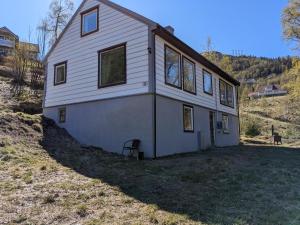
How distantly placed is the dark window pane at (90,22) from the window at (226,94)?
31.2ft

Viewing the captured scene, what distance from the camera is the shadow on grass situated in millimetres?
6125

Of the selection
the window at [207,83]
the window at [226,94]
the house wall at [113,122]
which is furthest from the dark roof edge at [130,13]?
the window at [226,94]

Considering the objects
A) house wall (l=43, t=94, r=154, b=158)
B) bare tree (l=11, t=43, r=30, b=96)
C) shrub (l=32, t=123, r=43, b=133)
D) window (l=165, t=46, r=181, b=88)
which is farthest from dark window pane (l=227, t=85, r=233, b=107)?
bare tree (l=11, t=43, r=30, b=96)

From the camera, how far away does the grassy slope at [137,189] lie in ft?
19.3

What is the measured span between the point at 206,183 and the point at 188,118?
7226 millimetres

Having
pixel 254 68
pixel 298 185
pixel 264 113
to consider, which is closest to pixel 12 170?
pixel 298 185

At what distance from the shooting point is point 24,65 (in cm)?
2906

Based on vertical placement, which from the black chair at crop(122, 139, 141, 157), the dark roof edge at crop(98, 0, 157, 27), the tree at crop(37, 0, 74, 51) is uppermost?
the tree at crop(37, 0, 74, 51)

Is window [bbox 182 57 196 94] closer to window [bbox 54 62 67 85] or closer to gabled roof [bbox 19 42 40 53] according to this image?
window [bbox 54 62 67 85]

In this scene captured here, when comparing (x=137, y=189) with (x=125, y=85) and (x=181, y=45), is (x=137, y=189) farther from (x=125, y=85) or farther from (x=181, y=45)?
(x=181, y=45)

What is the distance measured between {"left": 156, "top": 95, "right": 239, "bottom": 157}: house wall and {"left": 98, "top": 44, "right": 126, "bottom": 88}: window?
203cm

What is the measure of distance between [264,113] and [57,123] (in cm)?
4424

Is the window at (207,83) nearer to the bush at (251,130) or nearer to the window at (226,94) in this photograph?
the window at (226,94)

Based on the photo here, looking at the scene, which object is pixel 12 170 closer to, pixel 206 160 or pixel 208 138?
pixel 206 160
